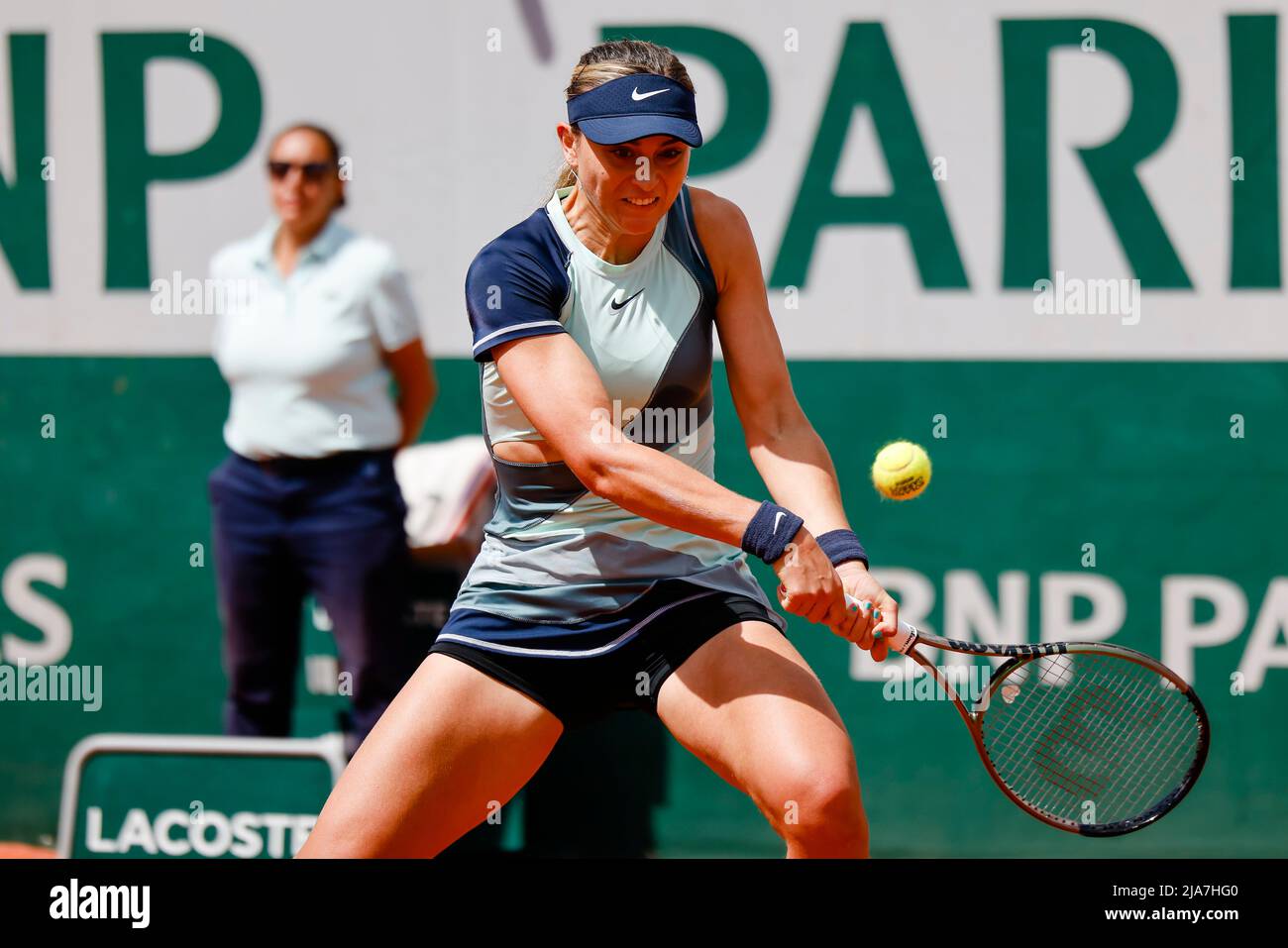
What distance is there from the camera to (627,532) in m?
2.84

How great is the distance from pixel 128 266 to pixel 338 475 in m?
1.14

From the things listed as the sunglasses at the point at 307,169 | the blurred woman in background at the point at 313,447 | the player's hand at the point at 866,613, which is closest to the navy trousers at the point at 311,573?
the blurred woman in background at the point at 313,447

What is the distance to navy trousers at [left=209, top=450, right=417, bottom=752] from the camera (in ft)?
15.3

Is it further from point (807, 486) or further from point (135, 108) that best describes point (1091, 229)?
point (135, 108)

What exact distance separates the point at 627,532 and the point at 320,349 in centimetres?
210

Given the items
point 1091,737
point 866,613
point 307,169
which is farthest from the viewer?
point 307,169

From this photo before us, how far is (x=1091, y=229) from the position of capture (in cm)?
492

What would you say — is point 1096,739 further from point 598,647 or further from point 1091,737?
point 598,647

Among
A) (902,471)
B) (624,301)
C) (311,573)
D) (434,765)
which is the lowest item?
(434,765)

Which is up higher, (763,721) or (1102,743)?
(763,721)

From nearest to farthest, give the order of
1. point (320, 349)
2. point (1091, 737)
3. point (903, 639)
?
1. point (903, 639)
2. point (1091, 737)
3. point (320, 349)

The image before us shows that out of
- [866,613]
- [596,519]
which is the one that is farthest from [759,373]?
[866,613]

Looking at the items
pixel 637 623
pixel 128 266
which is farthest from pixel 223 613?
pixel 637 623

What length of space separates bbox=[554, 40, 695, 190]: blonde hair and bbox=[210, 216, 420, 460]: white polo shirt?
203cm
